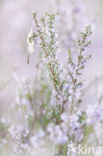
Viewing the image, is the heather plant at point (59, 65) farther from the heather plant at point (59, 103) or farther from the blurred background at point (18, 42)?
the blurred background at point (18, 42)

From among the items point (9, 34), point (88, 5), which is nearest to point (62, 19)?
point (9, 34)

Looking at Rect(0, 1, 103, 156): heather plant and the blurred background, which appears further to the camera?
the blurred background

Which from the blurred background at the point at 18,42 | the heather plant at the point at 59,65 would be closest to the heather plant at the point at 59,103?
the heather plant at the point at 59,65

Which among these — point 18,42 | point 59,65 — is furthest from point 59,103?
point 18,42

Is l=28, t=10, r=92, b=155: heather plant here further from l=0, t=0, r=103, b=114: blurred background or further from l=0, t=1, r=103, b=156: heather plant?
l=0, t=0, r=103, b=114: blurred background

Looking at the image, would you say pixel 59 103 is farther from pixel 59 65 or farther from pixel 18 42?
pixel 18 42

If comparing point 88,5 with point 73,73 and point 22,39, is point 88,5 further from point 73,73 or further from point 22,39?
point 73,73

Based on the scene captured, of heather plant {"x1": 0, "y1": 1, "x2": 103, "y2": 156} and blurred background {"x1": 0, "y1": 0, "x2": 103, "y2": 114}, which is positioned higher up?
blurred background {"x1": 0, "y1": 0, "x2": 103, "y2": 114}

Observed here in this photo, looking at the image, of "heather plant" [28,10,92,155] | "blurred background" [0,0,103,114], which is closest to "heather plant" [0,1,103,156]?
"heather plant" [28,10,92,155]
